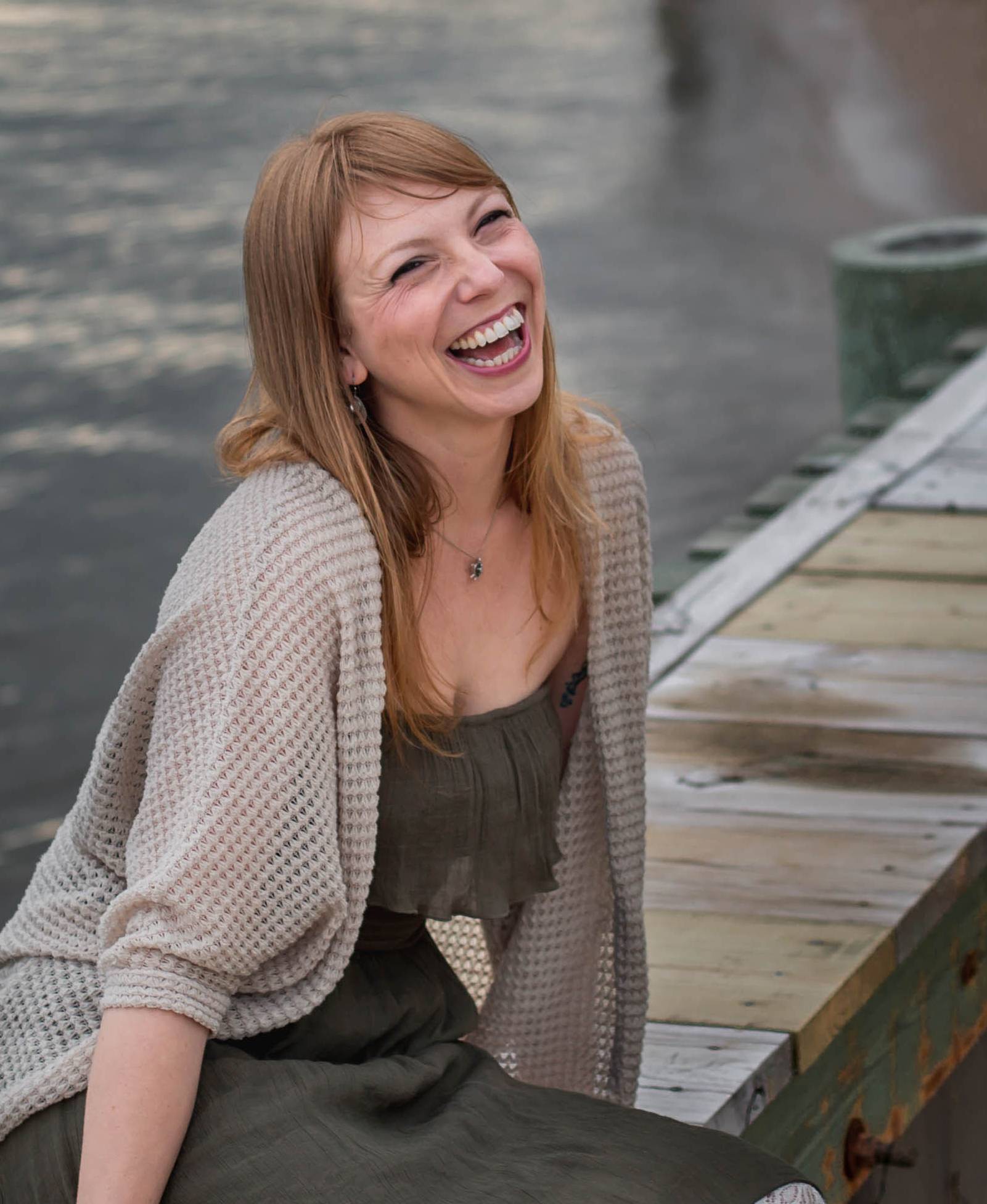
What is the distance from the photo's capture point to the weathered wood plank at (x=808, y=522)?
11.9 feet

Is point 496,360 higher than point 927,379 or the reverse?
higher

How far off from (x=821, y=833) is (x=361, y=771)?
4.01 feet

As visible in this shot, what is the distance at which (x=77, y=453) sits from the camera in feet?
26.7

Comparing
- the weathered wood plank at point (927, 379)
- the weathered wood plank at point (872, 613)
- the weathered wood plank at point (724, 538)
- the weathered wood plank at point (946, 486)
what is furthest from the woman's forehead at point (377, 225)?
the weathered wood plank at point (927, 379)

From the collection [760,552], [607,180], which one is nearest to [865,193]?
[607,180]

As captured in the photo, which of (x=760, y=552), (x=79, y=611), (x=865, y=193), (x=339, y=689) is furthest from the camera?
(x=865, y=193)

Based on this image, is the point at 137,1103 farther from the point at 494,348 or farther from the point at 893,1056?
the point at 893,1056

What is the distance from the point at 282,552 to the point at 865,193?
10.2 m

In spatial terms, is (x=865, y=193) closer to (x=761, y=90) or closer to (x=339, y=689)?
(x=761, y=90)

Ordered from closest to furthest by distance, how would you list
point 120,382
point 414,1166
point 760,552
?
1. point 414,1166
2. point 760,552
3. point 120,382

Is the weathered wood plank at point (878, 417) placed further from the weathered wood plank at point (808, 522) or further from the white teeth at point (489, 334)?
the white teeth at point (489, 334)

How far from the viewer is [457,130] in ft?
41.7

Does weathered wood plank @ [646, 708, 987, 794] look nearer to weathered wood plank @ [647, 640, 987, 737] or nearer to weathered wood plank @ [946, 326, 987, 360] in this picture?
weathered wood plank @ [647, 640, 987, 737]

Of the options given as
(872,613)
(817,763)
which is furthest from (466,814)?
(872,613)
